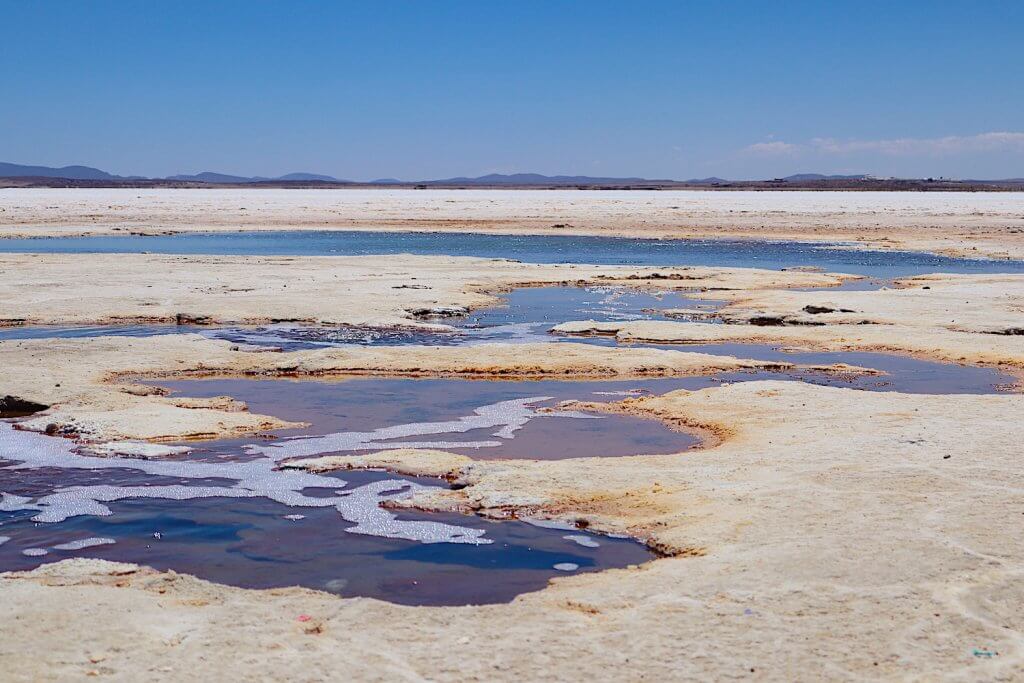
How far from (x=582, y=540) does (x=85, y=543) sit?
147 inches

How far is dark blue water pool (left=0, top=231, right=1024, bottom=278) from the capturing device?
3522 centimetres

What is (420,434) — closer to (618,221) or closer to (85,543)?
(85,543)

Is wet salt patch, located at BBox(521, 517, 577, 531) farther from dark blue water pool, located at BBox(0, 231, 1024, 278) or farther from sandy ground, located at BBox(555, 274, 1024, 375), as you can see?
dark blue water pool, located at BBox(0, 231, 1024, 278)

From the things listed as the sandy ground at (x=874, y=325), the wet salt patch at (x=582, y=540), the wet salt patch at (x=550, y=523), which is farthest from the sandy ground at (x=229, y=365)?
the wet salt patch at (x=582, y=540)

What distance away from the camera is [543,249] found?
4269 cm

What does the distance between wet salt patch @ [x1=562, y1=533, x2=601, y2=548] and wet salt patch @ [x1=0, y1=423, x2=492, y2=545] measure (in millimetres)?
627

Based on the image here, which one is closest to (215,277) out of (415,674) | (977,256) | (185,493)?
(185,493)

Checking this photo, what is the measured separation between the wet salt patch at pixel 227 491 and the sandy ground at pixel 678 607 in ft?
2.26

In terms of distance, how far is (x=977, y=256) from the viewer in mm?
37625

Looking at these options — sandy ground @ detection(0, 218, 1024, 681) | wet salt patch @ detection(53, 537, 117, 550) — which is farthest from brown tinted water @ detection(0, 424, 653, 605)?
sandy ground @ detection(0, 218, 1024, 681)

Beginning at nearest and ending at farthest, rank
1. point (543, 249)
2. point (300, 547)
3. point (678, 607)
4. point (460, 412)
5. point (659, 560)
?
point (678, 607), point (659, 560), point (300, 547), point (460, 412), point (543, 249)

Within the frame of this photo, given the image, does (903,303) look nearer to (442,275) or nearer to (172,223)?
(442,275)

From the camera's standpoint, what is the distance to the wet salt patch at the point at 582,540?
7.68 meters

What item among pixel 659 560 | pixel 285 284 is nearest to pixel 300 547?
pixel 659 560
